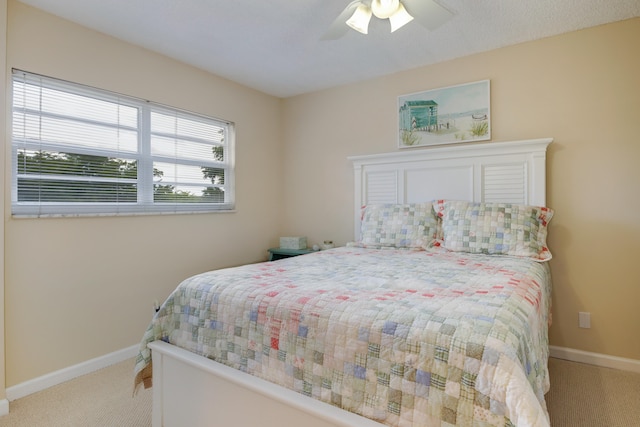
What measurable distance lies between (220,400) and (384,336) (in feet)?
2.66

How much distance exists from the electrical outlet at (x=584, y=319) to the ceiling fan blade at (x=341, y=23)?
8.46 feet

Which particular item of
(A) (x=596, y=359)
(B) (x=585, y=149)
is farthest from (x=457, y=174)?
(A) (x=596, y=359)

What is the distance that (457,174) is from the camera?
2.90 m

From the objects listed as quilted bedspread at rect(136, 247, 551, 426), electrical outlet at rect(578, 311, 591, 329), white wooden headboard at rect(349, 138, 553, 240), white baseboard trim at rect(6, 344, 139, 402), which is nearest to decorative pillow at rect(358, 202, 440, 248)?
white wooden headboard at rect(349, 138, 553, 240)

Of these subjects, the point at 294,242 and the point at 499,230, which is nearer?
the point at 499,230

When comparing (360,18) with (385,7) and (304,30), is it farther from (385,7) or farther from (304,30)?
(304,30)

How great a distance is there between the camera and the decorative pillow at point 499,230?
228 cm

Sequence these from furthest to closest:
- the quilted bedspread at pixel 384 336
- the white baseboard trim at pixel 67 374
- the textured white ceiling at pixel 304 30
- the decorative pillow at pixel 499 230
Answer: the decorative pillow at pixel 499 230 → the textured white ceiling at pixel 304 30 → the white baseboard trim at pixel 67 374 → the quilted bedspread at pixel 384 336

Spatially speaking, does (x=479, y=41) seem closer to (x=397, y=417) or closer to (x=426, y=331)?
(x=426, y=331)

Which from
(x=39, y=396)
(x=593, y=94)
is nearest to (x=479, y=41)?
(x=593, y=94)

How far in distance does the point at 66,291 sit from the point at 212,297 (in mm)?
1455

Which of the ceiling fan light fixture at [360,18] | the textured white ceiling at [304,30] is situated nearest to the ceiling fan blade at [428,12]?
the ceiling fan light fixture at [360,18]

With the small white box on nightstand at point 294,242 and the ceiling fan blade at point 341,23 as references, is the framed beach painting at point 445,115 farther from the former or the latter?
the small white box on nightstand at point 294,242

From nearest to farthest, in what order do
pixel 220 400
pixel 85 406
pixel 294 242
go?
pixel 220 400, pixel 85 406, pixel 294 242
